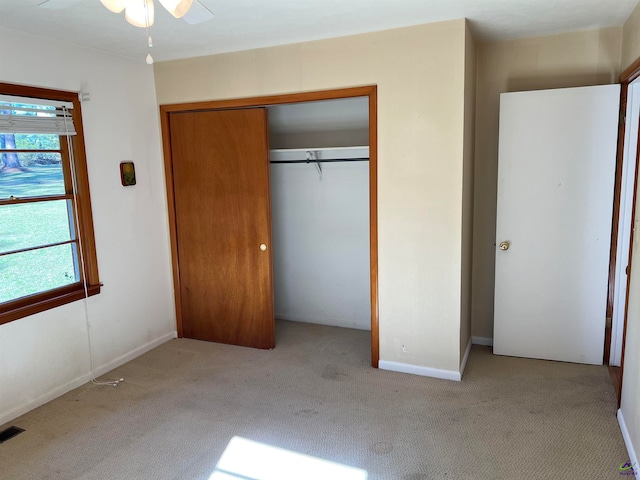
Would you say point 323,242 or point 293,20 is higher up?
point 293,20

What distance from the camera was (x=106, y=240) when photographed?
3.44m

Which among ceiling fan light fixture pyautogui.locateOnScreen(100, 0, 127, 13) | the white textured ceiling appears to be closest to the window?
the white textured ceiling

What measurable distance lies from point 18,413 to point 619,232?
4.11 metres

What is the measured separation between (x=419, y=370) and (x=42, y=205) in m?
2.78

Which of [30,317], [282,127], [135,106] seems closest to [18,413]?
[30,317]

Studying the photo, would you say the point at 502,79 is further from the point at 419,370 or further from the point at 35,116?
the point at 35,116

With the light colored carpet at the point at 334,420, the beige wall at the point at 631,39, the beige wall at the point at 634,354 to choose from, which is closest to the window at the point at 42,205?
the light colored carpet at the point at 334,420

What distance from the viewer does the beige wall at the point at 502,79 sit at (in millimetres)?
3217

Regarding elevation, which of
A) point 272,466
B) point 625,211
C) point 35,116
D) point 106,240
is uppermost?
point 35,116

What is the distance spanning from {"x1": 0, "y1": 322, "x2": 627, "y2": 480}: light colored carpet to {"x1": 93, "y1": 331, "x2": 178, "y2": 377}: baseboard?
6 cm

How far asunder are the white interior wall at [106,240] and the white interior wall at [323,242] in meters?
1.08

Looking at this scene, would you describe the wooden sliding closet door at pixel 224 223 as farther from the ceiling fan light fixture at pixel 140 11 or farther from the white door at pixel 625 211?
the white door at pixel 625 211

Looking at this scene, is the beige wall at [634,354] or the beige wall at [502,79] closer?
the beige wall at [634,354]

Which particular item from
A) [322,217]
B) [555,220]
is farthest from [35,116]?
[555,220]
